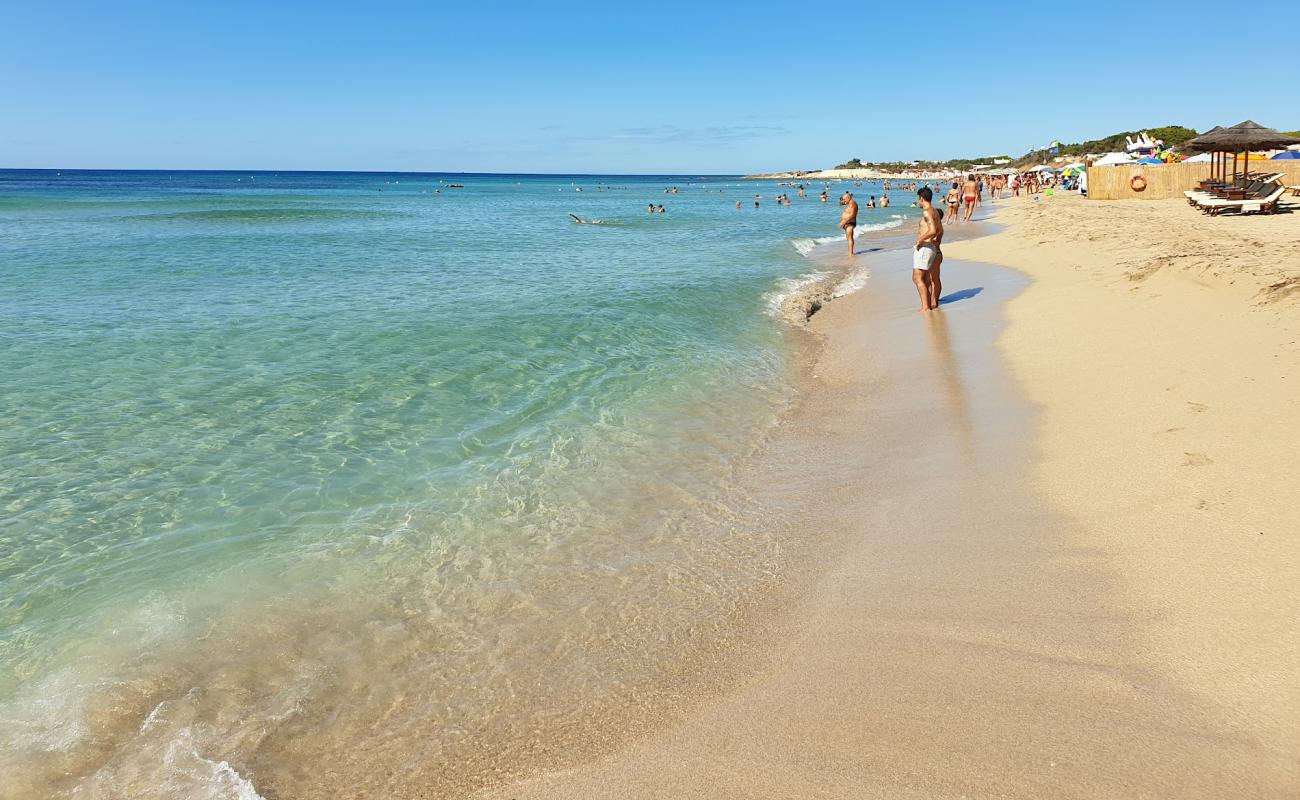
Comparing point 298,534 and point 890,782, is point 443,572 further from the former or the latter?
point 890,782

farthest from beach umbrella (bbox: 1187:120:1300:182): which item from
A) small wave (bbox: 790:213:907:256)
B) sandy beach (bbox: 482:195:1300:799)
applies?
sandy beach (bbox: 482:195:1300:799)

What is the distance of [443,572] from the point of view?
4.61 meters

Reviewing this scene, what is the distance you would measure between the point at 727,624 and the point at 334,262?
19.2 metres

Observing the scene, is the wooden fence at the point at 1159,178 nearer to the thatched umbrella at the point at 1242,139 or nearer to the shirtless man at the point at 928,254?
the thatched umbrella at the point at 1242,139

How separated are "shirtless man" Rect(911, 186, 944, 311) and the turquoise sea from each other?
7.39 feet

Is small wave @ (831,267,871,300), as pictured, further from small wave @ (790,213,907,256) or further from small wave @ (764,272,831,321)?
small wave @ (790,213,907,256)

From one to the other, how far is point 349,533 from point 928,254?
9492 mm

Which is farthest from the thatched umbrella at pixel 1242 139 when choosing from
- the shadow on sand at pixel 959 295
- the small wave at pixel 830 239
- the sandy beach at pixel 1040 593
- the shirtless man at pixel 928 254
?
the sandy beach at pixel 1040 593

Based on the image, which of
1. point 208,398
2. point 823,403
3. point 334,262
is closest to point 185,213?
point 334,262

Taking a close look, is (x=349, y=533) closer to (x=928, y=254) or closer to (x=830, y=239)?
(x=928, y=254)

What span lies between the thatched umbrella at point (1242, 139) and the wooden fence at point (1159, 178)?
7.38 metres

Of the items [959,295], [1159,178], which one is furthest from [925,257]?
[1159,178]

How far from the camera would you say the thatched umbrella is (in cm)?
2403

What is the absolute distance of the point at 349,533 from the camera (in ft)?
16.7
